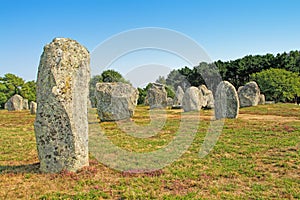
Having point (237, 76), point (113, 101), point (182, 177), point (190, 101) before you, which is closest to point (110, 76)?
point (237, 76)

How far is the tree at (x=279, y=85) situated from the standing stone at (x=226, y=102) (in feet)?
84.7

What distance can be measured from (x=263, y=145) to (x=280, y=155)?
66.0 inches

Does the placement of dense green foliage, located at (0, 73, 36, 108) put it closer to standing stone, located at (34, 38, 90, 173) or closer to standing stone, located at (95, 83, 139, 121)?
standing stone, located at (95, 83, 139, 121)

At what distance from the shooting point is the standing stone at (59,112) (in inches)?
297

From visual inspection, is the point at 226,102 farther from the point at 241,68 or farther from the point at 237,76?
the point at 237,76

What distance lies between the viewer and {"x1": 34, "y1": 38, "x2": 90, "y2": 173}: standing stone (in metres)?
7.54

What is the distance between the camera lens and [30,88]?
62.9m

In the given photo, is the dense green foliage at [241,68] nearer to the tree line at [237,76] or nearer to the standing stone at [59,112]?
the tree line at [237,76]

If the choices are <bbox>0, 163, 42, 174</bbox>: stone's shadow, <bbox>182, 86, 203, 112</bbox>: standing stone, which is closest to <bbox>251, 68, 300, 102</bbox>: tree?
<bbox>182, 86, 203, 112</bbox>: standing stone

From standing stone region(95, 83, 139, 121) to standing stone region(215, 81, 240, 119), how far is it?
6628 mm

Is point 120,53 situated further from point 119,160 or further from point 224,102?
point 224,102

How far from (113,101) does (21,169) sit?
11448 mm

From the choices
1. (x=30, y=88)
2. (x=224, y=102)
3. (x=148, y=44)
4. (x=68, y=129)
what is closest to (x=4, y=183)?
(x=68, y=129)

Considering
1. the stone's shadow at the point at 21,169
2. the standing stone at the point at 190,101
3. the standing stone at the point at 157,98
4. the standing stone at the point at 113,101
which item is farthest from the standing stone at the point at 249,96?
the stone's shadow at the point at 21,169
